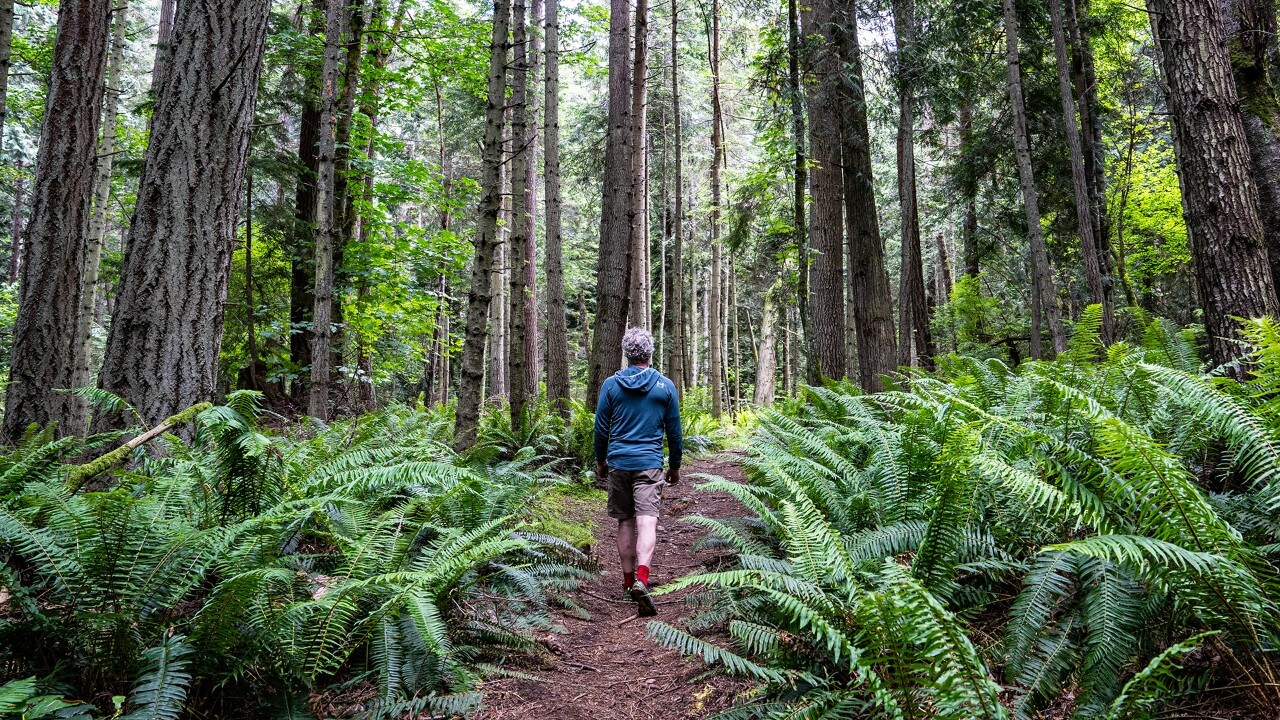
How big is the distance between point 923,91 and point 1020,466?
11.4 m

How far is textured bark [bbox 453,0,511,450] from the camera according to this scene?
22.2 feet

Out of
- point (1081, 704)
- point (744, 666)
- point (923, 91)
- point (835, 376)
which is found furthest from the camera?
point (923, 91)

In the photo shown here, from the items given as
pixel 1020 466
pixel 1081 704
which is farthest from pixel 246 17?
pixel 1081 704

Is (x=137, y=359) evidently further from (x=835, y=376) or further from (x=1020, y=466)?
(x=835, y=376)

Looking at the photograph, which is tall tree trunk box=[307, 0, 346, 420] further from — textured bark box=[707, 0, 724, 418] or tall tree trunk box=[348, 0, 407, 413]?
textured bark box=[707, 0, 724, 418]

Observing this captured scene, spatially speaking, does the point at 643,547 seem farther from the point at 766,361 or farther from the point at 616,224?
the point at 766,361

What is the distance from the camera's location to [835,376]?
11.2 meters

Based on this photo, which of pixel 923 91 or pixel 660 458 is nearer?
pixel 660 458

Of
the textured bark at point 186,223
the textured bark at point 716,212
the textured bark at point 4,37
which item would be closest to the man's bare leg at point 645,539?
the textured bark at point 186,223

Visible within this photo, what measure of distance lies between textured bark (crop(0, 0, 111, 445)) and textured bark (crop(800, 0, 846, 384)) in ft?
30.6

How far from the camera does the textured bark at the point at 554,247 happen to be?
1022 cm

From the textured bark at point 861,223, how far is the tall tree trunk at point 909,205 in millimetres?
1089

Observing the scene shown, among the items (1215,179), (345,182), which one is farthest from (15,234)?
(1215,179)

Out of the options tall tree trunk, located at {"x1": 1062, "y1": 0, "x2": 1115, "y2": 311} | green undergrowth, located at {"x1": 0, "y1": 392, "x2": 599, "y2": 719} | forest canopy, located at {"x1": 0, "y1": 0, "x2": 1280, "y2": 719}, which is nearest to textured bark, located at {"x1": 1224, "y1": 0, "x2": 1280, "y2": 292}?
forest canopy, located at {"x1": 0, "y1": 0, "x2": 1280, "y2": 719}
